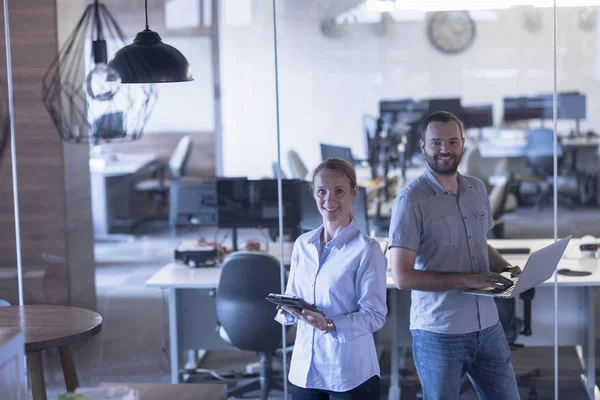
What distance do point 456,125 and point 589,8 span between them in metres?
2.46

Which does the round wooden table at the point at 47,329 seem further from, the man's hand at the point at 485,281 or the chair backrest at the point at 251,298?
the man's hand at the point at 485,281

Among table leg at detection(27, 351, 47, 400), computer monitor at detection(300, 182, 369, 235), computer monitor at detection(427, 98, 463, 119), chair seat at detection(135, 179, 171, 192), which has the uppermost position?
computer monitor at detection(427, 98, 463, 119)

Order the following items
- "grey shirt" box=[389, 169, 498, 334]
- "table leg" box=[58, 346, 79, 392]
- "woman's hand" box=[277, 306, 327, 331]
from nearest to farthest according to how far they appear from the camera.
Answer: "woman's hand" box=[277, 306, 327, 331] → "grey shirt" box=[389, 169, 498, 334] → "table leg" box=[58, 346, 79, 392]

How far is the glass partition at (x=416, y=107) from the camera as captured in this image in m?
5.14

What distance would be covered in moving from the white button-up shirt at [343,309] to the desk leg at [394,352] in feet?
6.46

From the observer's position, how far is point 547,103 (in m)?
7.13

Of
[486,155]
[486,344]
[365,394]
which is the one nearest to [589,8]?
[486,155]

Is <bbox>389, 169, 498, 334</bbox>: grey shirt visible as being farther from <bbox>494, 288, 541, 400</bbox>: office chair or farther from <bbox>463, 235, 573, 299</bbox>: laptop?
<bbox>494, 288, 541, 400</bbox>: office chair

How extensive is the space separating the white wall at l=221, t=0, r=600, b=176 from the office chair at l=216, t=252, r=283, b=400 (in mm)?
836

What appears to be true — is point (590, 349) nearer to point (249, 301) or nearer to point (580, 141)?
point (580, 141)

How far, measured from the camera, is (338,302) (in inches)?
122

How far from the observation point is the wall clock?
20.6 ft

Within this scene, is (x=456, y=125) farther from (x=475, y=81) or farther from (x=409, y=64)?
(x=475, y=81)

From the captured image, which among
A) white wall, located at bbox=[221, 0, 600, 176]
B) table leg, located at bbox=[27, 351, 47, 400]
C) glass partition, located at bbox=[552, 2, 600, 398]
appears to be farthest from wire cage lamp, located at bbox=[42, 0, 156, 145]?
glass partition, located at bbox=[552, 2, 600, 398]
